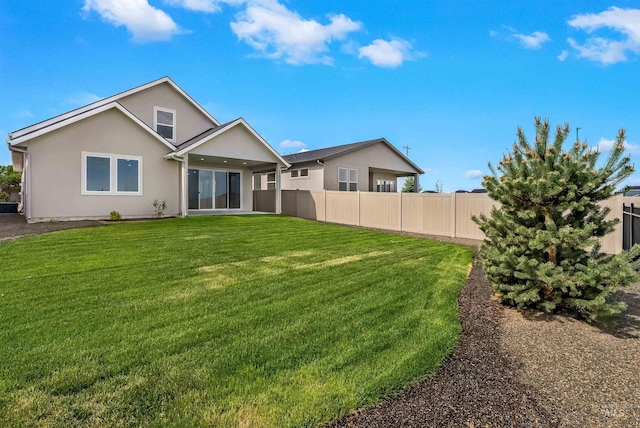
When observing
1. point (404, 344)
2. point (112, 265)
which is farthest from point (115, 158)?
point (404, 344)

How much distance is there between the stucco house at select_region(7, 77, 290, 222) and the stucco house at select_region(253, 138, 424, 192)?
3663 millimetres

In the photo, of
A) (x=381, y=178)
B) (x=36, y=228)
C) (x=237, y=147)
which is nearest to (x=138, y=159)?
(x=237, y=147)

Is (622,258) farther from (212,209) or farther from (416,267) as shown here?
(212,209)

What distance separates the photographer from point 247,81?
18.6 m

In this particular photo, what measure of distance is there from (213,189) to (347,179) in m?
9.01

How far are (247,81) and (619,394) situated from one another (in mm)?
19393

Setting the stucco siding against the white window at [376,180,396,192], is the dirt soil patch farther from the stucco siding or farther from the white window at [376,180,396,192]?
the white window at [376,180,396,192]

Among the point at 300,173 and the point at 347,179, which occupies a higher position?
the point at 300,173

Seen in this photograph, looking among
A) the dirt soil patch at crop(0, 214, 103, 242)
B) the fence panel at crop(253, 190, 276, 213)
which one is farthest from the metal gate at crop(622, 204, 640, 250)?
the dirt soil patch at crop(0, 214, 103, 242)

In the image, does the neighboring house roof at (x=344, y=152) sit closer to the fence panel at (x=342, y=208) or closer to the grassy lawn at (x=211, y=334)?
the fence panel at (x=342, y=208)

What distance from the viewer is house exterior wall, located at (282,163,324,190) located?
842 inches

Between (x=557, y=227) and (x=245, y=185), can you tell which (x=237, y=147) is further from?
(x=557, y=227)

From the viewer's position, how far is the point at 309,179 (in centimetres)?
2217

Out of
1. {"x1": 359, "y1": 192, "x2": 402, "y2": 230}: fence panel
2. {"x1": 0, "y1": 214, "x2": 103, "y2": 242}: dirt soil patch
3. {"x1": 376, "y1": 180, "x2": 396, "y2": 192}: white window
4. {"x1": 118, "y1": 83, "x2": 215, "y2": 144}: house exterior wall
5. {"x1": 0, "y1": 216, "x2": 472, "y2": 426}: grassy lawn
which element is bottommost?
{"x1": 0, "y1": 216, "x2": 472, "y2": 426}: grassy lawn
